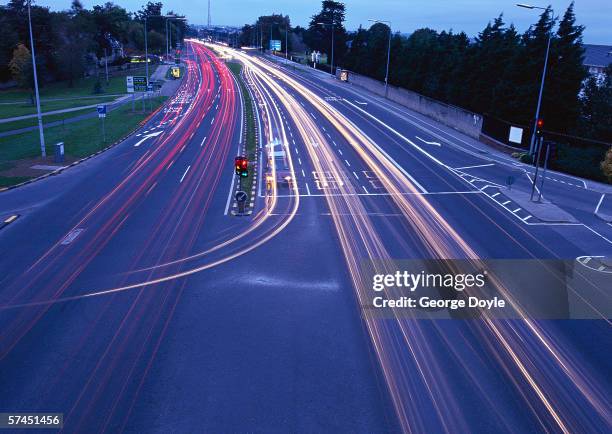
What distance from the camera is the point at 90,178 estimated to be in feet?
108

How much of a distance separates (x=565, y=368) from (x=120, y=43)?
12973 centimetres

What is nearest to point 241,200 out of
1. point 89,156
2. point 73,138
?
point 89,156

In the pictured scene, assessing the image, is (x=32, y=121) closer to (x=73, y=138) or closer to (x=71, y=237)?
(x=73, y=138)

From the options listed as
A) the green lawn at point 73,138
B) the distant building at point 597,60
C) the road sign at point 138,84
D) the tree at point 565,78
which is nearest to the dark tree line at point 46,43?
the road sign at point 138,84

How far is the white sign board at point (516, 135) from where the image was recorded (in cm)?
4294

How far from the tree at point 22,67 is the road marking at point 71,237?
67532 mm

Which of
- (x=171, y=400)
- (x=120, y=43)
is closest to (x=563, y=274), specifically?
(x=171, y=400)

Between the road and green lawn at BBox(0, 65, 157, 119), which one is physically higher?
green lawn at BBox(0, 65, 157, 119)

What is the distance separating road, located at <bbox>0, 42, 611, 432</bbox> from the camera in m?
12.1

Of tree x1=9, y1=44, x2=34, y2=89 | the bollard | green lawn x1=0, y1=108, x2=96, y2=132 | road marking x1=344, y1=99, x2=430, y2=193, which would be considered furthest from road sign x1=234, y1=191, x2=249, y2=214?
tree x1=9, y1=44, x2=34, y2=89

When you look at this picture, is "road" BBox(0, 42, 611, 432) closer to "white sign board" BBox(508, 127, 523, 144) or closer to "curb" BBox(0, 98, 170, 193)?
"curb" BBox(0, 98, 170, 193)

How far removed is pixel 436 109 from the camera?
58125 mm

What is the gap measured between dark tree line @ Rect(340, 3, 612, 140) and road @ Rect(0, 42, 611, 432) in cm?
1773

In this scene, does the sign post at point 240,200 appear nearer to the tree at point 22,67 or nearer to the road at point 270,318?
the road at point 270,318
